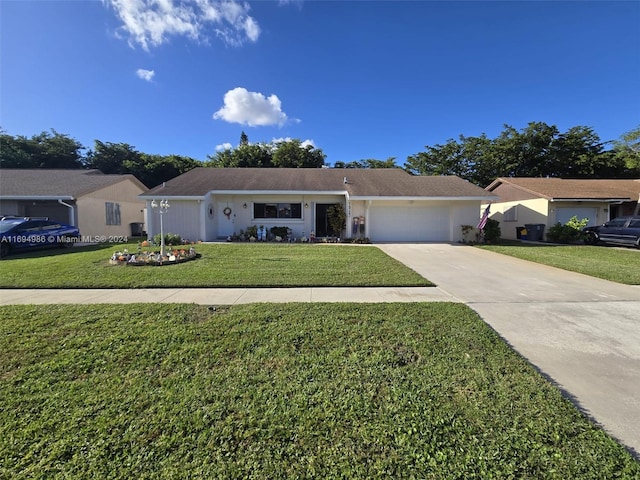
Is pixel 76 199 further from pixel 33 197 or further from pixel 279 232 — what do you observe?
pixel 279 232

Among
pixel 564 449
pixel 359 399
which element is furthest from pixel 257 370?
pixel 564 449

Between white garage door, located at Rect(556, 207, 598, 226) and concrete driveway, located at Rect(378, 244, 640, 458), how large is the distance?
11.0m

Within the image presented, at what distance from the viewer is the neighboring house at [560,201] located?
51.0 ft

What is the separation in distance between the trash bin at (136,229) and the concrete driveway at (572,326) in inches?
743

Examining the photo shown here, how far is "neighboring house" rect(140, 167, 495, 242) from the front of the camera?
1351cm

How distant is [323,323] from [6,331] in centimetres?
401

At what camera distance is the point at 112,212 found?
1672 cm

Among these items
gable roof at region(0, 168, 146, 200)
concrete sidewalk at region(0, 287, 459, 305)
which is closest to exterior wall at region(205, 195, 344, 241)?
gable roof at region(0, 168, 146, 200)

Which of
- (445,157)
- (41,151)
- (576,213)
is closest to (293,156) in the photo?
(445,157)

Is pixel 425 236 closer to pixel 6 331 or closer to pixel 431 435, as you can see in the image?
pixel 431 435

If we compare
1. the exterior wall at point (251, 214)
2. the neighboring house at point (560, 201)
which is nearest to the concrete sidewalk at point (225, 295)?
the exterior wall at point (251, 214)

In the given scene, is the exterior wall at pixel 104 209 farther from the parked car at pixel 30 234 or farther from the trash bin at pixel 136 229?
the parked car at pixel 30 234

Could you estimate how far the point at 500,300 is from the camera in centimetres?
494

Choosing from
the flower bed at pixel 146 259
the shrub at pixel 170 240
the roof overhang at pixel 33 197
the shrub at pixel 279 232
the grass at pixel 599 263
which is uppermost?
the roof overhang at pixel 33 197
